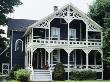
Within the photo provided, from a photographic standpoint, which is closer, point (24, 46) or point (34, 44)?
point (34, 44)

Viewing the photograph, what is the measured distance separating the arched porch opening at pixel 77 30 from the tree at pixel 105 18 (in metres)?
3.11

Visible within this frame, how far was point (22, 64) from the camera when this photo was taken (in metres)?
52.4

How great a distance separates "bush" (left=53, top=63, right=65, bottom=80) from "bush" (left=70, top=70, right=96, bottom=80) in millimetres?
1632

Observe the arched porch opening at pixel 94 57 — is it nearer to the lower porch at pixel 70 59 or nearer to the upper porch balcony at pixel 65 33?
the lower porch at pixel 70 59

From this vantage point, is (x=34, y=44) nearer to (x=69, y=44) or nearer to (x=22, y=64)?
(x=69, y=44)

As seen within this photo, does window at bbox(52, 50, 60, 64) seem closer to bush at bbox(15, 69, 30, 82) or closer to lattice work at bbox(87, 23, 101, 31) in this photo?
lattice work at bbox(87, 23, 101, 31)

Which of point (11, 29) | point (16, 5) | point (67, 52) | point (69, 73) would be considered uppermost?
point (16, 5)

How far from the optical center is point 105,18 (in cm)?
4556

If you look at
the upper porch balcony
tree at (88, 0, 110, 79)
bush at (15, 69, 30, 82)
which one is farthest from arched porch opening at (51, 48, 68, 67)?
bush at (15, 69, 30, 82)

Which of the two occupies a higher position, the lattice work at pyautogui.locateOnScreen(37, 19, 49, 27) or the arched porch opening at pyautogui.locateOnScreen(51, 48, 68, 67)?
the lattice work at pyautogui.locateOnScreen(37, 19, 49, 27)

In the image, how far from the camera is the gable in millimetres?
43250

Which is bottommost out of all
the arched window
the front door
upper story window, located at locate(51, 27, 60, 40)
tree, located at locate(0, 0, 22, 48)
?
the front door

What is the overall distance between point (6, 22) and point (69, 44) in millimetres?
14887

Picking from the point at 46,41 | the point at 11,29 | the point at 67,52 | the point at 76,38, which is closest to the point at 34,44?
the point at 46,41
